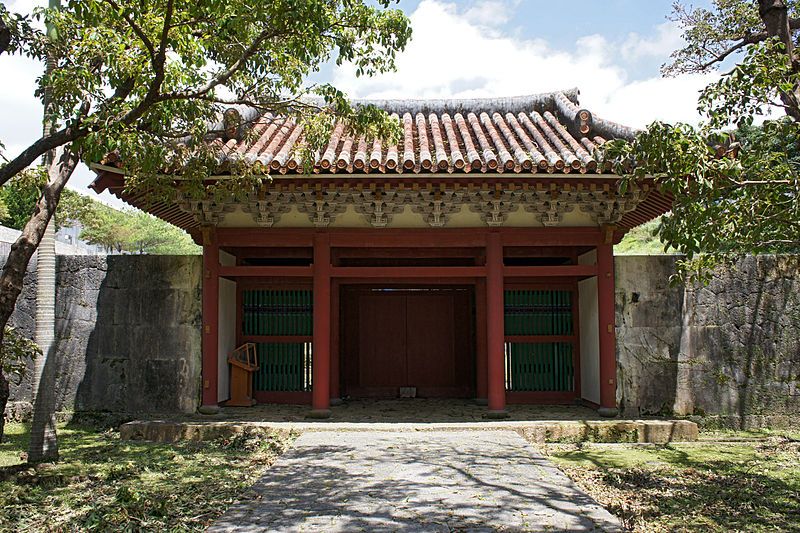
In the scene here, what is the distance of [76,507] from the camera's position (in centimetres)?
515

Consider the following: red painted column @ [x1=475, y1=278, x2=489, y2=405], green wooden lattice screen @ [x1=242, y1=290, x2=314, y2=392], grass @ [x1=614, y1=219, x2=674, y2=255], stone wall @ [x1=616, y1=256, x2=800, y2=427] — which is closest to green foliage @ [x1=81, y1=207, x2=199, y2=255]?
grass @ [x1=614, y1=219, x2=674, y2=255]

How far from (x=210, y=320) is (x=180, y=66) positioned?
13.4ft

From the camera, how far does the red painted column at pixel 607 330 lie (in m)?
8.86

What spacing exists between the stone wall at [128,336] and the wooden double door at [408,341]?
306 cm

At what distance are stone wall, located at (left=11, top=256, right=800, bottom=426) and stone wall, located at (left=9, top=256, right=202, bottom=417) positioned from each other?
0.01 meters

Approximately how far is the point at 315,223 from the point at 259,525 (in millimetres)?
4959

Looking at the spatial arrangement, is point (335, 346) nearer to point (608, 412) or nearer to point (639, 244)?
point (608, 412)

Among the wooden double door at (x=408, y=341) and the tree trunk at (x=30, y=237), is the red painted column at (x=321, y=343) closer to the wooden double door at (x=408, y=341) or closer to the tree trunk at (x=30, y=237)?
the wooden double door at (x=408, y=341)

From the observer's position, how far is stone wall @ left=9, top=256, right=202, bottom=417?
9.08 metres

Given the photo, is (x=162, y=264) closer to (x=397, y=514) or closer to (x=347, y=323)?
(x=347, y=323)

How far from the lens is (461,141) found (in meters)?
9.47

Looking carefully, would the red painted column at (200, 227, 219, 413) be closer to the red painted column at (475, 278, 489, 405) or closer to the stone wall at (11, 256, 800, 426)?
the stone wall at (11, 256, 800, 426)

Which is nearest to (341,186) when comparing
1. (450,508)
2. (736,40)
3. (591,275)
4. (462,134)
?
(462,134)

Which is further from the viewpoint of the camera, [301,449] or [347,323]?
[347,323]
